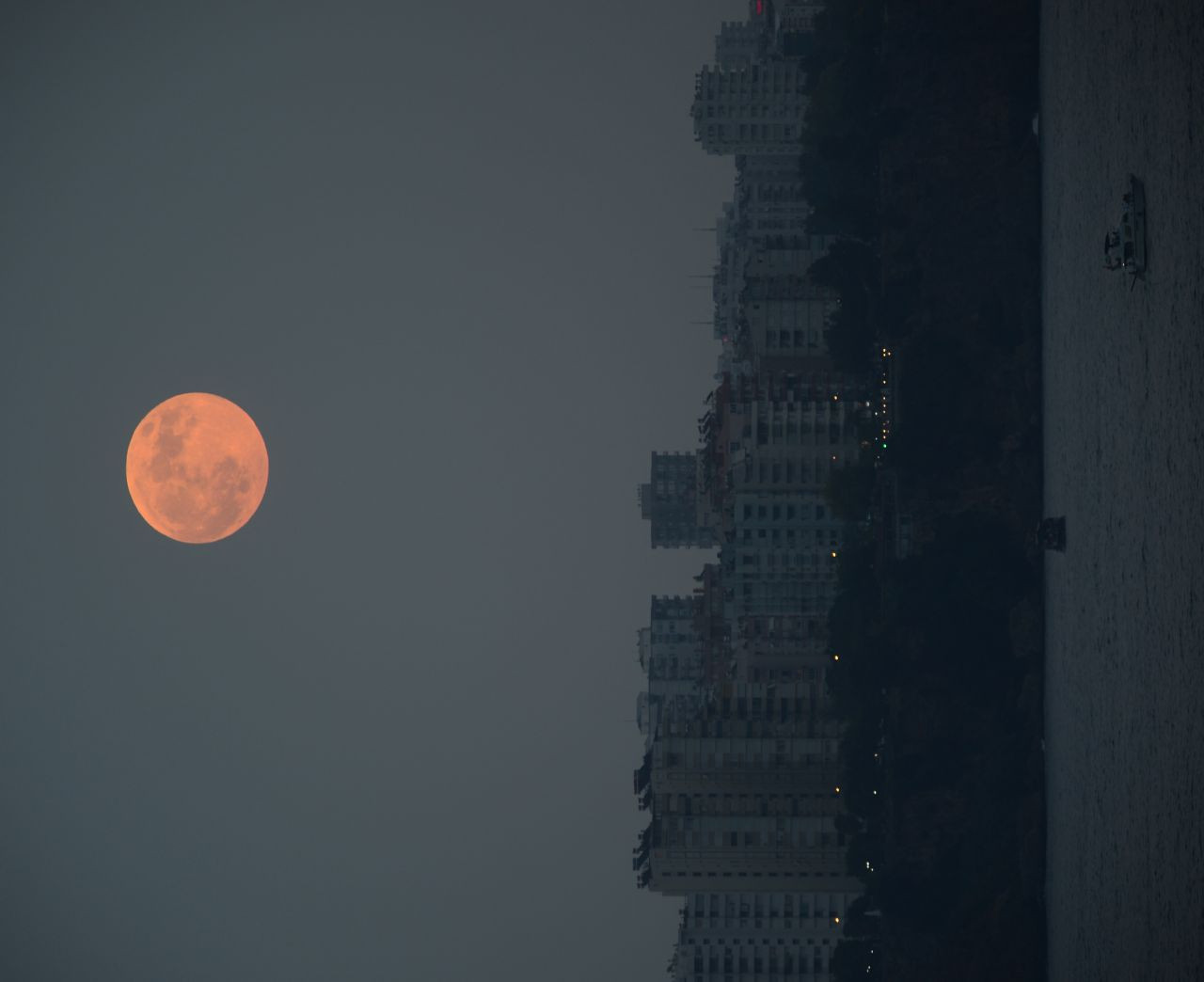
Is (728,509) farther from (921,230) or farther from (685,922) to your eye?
(921,230)

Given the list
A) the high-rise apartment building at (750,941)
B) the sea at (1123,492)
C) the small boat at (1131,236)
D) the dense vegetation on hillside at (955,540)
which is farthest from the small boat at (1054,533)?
the high-rise apartment building at (750,941)

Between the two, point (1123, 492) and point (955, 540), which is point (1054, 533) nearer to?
point (955, 540)

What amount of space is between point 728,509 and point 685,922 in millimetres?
26998

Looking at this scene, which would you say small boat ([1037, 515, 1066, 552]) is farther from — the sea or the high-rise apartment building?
the high-rise apartment building


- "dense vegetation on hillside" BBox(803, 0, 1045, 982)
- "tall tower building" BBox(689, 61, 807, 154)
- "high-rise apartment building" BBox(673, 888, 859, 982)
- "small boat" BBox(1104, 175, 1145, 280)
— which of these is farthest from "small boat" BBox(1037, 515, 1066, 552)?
"tall tower building" BBox(689, 61, 807, 154)

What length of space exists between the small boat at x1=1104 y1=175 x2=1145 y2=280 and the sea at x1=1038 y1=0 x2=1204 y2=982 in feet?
2.35

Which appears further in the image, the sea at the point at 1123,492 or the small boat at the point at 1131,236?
the small boat at the point at 1131,236

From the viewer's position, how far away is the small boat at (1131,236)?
91000mm

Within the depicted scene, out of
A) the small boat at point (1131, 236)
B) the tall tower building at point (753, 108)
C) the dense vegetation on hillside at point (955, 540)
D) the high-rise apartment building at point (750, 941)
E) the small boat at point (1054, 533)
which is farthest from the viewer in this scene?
the tall tower building at point (753, 108)

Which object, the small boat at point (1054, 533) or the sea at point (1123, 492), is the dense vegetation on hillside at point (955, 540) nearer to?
the sea at point (1123, 492)

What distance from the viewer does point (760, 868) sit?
463 feet

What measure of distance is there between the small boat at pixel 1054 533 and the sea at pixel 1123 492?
2.08 feet

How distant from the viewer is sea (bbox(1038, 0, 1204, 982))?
86.3 m

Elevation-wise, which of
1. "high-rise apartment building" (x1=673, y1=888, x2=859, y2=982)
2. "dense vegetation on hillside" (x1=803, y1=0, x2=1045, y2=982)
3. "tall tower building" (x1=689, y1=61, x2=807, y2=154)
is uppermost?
"tall tower building" (x1=689, y1=61, x2=807, y2=154)
